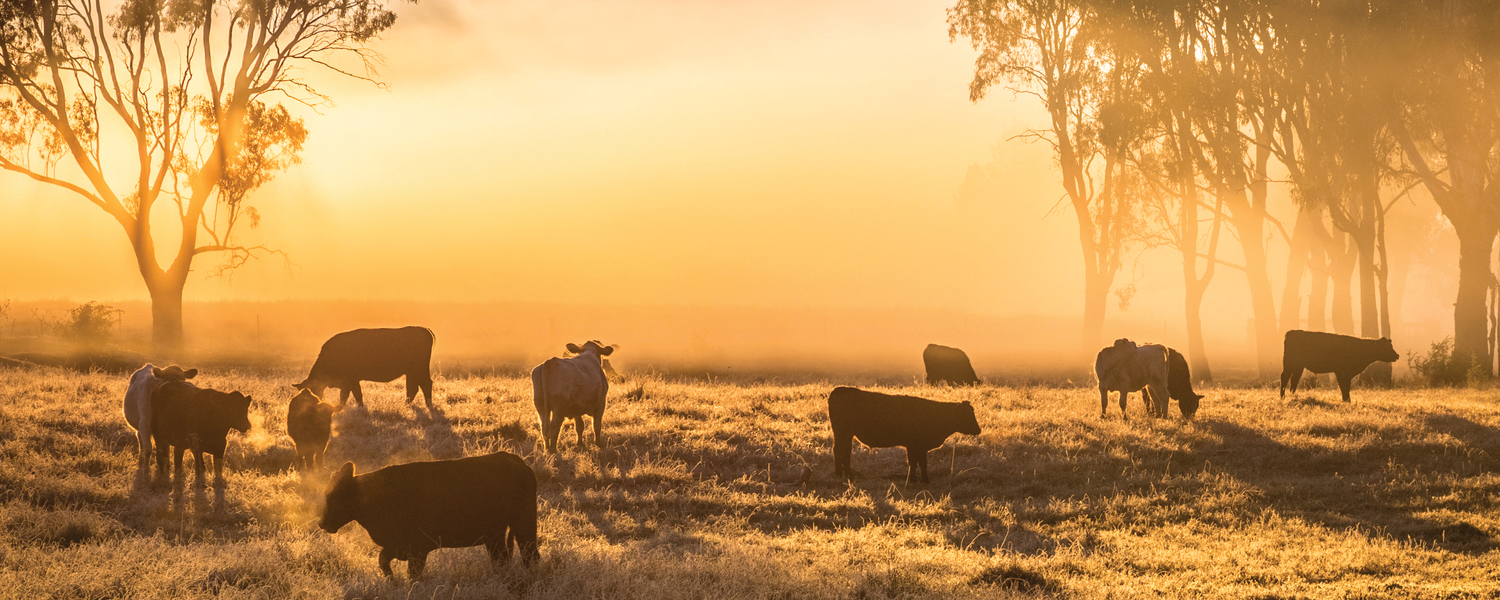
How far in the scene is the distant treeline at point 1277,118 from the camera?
26172 millimetres

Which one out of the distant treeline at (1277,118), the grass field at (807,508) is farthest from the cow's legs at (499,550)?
the distant treeline at (1277,118)

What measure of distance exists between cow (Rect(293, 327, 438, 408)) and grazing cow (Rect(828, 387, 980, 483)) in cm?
818

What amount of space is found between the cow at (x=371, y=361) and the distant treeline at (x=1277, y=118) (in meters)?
24.5

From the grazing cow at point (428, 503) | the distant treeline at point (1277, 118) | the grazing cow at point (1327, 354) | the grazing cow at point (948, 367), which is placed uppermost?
the distant treeline at point (1277, 118)

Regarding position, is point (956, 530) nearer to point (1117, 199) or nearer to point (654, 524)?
point (654, 524)

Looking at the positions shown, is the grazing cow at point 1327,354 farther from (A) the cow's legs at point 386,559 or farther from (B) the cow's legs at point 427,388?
(A) the cow's legs at point 386,559

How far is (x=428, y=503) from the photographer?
720 centimetres

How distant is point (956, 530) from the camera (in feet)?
33.8

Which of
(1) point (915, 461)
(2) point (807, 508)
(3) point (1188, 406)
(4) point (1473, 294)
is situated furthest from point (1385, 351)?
(2) point (807, 508)

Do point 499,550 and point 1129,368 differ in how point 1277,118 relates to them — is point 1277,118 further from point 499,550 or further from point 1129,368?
point 499,550

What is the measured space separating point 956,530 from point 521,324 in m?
52.9

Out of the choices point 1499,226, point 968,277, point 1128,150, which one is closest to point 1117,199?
point 1128,150

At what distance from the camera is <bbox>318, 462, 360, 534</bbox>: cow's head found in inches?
282

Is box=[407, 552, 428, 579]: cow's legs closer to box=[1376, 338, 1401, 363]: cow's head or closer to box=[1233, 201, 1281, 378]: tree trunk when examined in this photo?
box=[1376, 338, 1401, 363]: cow's head
